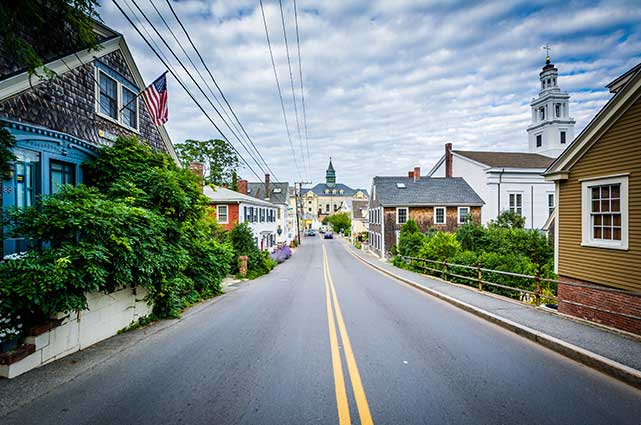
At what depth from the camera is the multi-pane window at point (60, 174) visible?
7.46m

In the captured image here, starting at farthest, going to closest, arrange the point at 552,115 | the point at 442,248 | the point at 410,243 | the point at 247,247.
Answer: the point at 552,115, the point at 410,243, the point at 247,247, the point at 442,248

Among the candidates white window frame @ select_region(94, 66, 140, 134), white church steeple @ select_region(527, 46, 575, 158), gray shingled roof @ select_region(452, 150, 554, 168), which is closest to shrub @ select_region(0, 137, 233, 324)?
white window frame @ select_region(94, 66, 140, 134)

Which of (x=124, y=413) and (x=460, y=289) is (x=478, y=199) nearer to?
(x=460, y=289)

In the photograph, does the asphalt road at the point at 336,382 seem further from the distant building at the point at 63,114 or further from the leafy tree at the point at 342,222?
the leafy tree at the point at 342,222

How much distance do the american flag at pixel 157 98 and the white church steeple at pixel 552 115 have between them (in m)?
53.6

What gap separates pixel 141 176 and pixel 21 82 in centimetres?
301

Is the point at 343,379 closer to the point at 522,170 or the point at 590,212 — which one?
the point at 590,212

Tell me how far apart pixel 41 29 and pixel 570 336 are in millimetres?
13478

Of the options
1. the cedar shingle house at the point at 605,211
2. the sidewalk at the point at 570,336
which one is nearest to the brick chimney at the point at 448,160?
the cedar shingle house at the point at 605,211

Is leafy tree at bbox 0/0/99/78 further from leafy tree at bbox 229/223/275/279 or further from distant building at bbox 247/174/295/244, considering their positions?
distant building at bbox 247/174/295/244

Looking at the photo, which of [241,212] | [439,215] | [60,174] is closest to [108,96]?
[60,174]

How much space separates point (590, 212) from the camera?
8430mm

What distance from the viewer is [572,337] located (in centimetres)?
602

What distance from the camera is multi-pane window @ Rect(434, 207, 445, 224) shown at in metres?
32.8
